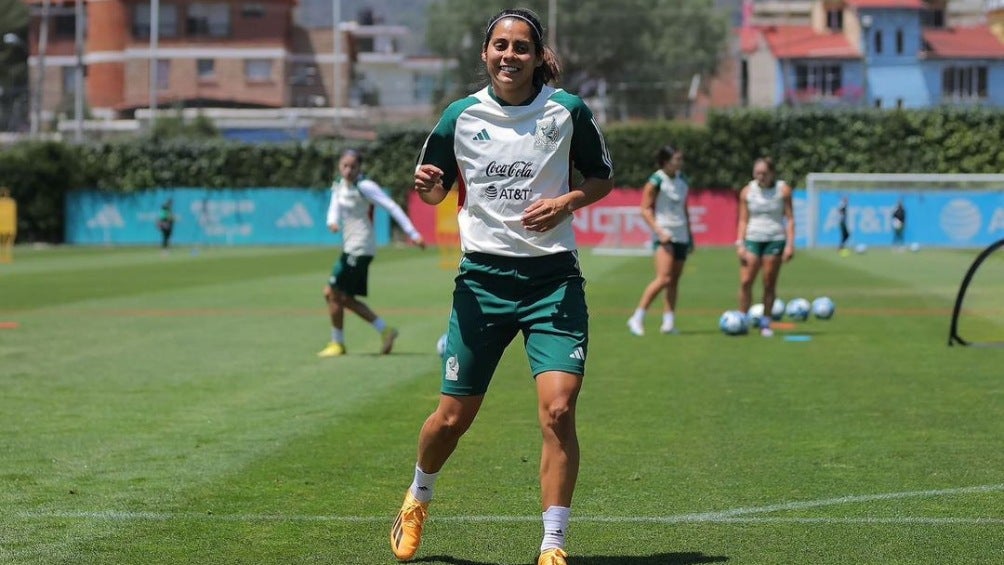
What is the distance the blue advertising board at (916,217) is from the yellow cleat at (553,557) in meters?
45.9

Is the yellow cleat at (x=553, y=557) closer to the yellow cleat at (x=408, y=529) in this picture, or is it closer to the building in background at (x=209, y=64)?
the yellow cleat at (x=408, y=529)

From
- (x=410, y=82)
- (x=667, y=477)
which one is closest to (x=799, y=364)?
(x=667, y=477)

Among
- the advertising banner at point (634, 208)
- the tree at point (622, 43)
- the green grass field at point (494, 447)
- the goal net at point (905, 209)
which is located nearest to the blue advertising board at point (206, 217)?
the advertising banner at point (634, 208)

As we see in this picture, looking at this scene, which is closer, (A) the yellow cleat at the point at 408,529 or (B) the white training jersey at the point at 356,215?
(A) the yellow cleat at the point at 408,529

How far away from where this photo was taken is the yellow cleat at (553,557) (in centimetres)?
618

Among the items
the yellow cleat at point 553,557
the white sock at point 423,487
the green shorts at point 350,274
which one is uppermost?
the green shorts at point 350,274

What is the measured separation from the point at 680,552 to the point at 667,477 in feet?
6.43

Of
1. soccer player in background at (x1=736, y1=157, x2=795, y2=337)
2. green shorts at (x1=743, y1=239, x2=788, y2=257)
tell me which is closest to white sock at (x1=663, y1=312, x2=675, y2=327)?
soccer player in background at (x1=736, y1=157, x2=795, y2=337)

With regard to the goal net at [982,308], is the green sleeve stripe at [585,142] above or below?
above

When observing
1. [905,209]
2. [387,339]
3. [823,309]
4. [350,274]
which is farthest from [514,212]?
[905,209]

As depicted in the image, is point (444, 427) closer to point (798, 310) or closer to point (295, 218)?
point (798, 310)

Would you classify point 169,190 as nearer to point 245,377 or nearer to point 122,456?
point 245,377

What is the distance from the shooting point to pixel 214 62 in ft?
317

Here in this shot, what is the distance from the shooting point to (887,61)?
98125 millimetres
